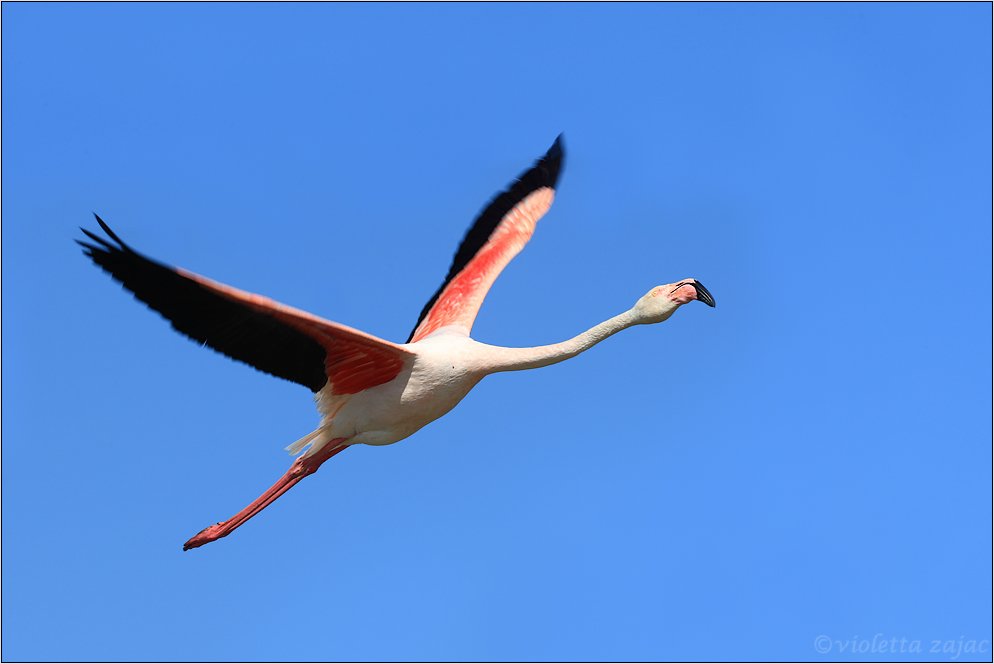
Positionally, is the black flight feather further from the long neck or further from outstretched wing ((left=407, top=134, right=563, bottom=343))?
outstretched wing ((left=407, top=134, right=563, bottom=343))

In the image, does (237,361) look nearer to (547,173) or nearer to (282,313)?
(282,313)

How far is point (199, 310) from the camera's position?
8484mm

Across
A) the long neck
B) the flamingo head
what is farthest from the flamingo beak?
the long neck

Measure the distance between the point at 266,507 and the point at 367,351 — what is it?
2.20 metres

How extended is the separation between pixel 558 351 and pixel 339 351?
7.11 ft

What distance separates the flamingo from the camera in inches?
327

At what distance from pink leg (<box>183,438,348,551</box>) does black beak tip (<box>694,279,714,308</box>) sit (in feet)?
12.5

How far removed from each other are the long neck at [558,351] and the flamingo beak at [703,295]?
69cm

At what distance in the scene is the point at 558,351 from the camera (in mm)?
10070

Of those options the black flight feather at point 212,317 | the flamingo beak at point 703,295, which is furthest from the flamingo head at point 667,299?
the black flight feather at point 212,317

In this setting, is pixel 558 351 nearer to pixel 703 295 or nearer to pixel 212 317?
pixel 703 295

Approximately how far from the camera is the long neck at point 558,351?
396 inches

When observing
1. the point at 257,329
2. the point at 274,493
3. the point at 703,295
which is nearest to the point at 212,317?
the point at 257,329

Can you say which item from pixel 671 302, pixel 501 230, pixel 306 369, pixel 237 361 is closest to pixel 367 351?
pixel 306 369
